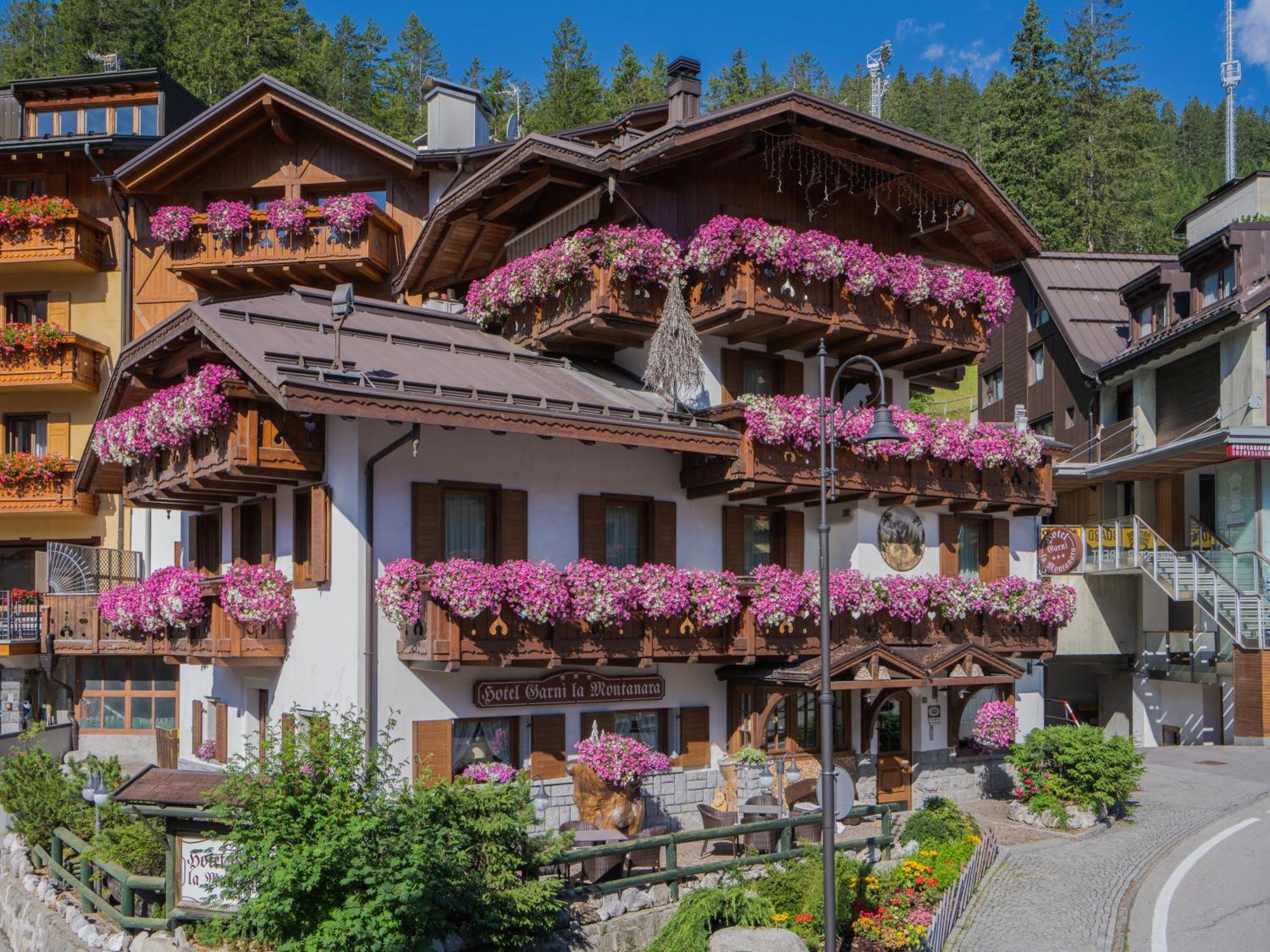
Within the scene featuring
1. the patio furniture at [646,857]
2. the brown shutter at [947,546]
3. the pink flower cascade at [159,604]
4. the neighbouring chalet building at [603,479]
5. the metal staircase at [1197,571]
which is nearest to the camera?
the patio furniture at [646,857]

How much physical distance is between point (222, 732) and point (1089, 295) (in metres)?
28.6

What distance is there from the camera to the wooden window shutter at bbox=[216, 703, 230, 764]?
23188 mm

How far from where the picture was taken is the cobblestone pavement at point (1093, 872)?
15844 mm

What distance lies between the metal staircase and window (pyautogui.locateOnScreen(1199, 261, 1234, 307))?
5.87 meters

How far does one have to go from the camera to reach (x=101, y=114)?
35.8 meters

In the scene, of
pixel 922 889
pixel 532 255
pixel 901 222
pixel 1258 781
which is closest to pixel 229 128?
pixel 532 255

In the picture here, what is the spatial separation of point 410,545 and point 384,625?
1.24 metres

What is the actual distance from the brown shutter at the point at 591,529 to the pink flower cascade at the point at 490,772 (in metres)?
3.84

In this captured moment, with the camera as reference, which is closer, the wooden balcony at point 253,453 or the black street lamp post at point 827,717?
the black street lamp post at point 827,717

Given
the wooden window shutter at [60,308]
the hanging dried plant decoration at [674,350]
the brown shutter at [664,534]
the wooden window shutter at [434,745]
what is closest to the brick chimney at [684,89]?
the hanging dried plant decoration at [674,350]

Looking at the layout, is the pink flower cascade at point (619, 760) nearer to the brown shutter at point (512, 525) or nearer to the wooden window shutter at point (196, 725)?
the brown shutter at point (512, 525)

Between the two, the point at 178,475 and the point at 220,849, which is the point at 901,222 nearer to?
the point at 178,475

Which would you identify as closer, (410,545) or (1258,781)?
(410,545)

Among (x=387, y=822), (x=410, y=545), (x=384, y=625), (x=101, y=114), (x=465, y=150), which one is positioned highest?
(x=101, y=114)
